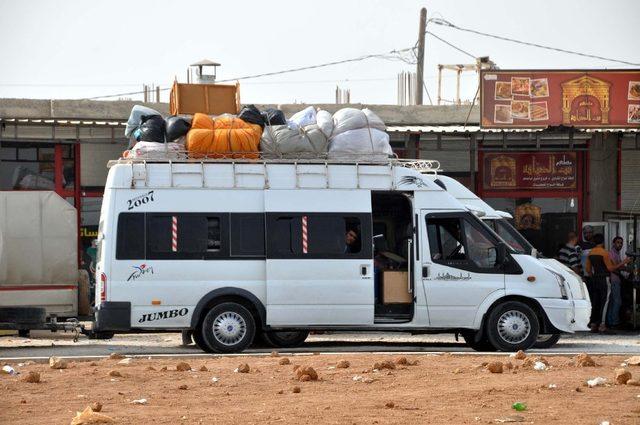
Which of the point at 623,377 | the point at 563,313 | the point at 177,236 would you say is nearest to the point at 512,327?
the point at 563,313

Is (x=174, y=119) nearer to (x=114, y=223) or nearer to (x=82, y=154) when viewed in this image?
(x=114, y=223)

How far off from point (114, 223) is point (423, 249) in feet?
13.7

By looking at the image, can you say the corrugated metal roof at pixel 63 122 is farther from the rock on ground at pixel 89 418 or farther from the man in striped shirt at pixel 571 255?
the rock on ground at pixel 89 418

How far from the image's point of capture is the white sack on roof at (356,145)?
65.3 ft

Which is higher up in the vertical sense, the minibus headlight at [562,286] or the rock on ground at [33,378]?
the minibus headlight at [562,286]

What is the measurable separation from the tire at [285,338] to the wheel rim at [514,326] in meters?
2.91

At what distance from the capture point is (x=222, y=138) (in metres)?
19.5

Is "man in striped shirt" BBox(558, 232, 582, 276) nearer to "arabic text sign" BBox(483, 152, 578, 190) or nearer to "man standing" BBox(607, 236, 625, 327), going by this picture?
"man standing" BBox(607, 236, 625, 327)

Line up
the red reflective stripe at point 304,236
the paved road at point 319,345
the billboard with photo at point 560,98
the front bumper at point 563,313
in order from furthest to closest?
the billboard with photo at point 560,98
the paved road at point 319,345
the front bumper at point 563,313
the red reflective stripe at point 304,236

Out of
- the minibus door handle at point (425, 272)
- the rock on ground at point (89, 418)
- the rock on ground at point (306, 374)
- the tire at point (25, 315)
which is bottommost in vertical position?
the rock on ground at point (306, 374)

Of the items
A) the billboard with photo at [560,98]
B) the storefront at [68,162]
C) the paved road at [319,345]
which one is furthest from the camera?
the storefront at [68,162]

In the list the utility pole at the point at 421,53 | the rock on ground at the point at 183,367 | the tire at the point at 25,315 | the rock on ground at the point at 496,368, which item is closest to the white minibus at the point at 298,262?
the tire at the point at 25,315

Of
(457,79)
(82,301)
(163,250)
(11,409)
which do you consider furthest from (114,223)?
(457,79)

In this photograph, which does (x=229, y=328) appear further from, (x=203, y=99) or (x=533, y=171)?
(x=533, y=171)
